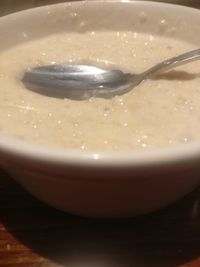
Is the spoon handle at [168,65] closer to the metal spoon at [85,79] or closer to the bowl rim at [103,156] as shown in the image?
the metal spoon at [85,79]

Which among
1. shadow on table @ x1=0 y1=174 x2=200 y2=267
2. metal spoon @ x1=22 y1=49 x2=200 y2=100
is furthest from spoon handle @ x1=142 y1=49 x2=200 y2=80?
shadow on table @ x1=0 y1=174 x2=200 y2=267

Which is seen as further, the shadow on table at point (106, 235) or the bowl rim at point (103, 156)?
the shadow on table at point (106, 235)

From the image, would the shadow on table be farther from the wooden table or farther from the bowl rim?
the bowl rim

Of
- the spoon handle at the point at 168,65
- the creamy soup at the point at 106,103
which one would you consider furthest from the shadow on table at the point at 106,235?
the spoon handle at the point at 168,65

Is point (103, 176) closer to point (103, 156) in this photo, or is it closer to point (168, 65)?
point (103, 156)

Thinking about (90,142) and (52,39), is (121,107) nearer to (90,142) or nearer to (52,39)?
(90,142)

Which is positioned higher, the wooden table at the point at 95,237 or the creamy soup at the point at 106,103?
the creamy soup at the point at 106,103
